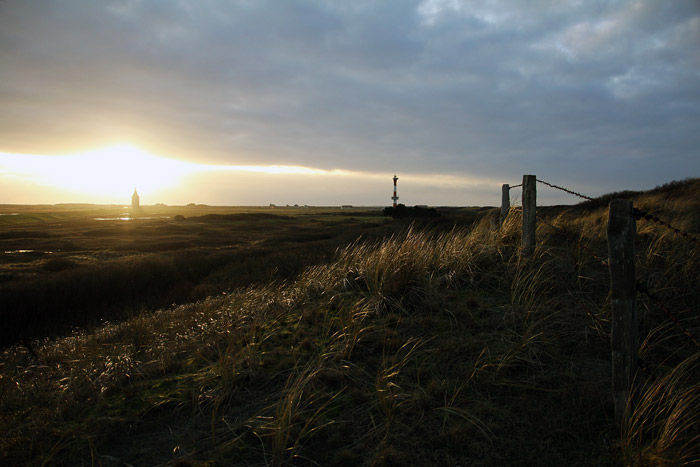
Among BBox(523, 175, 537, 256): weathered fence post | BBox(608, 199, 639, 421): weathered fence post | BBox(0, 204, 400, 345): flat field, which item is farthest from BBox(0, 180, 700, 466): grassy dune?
BBox(0, 204, 400, 345): flat field

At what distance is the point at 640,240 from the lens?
26.7 ft

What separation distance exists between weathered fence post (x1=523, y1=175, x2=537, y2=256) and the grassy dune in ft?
1.15

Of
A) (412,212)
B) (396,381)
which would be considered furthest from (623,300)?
(412,212)

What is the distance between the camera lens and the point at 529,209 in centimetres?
717

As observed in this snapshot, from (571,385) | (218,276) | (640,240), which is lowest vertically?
(218,276)

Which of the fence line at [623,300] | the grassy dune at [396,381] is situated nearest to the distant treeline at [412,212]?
the grassy dune at [396,381]

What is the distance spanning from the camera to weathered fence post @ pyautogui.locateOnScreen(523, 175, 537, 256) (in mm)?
7145

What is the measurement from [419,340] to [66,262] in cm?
2209

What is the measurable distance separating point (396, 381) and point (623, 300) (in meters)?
2.21

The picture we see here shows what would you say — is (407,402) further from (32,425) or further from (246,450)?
(32,425)

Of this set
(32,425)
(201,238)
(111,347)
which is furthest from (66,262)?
(32,425)

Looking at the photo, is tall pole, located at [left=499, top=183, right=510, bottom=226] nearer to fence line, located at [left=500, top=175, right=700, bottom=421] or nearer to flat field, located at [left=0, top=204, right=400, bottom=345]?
fence line, located at [left=500, top=175, right=700, bottom=421]

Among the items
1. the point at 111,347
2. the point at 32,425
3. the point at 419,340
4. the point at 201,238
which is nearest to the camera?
the point at 32,425

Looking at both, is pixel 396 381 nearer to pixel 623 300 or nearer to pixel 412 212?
pixel 623 300
